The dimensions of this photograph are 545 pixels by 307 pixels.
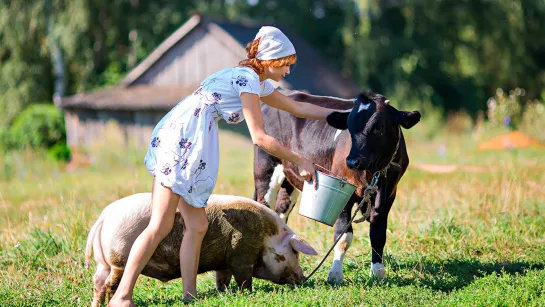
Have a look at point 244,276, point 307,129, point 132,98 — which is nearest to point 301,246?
point 244,276

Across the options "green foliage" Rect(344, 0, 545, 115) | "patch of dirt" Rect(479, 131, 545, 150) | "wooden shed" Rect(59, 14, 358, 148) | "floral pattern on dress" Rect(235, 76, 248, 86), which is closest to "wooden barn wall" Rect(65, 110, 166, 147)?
"wooden shed" Rect(59, 14, 358, 148)

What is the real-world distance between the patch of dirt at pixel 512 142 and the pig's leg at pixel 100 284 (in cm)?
1485

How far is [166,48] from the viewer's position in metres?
31.4

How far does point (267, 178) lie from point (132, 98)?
23752mm

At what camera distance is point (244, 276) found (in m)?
6.26

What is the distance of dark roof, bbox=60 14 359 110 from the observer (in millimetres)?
30078

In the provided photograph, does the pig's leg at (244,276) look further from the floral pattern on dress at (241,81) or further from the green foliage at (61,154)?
the green foliage at (61,154)

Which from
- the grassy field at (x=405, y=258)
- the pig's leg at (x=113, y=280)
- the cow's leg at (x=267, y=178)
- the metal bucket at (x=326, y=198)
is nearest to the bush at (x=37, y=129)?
the grassy field at (x=405, y=258)

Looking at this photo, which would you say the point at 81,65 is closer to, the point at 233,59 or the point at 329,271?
the point at 233,59

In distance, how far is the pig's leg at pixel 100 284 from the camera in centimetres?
600

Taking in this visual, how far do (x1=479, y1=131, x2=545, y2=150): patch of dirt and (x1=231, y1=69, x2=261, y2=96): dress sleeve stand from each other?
14641 millimetres

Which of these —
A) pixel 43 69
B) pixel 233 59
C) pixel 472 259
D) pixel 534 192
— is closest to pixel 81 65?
pixel 43 69

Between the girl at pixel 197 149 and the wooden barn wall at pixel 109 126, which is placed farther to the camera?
the wooden barn wall at pixel 109 126

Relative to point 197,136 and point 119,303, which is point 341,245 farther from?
point 119,303
